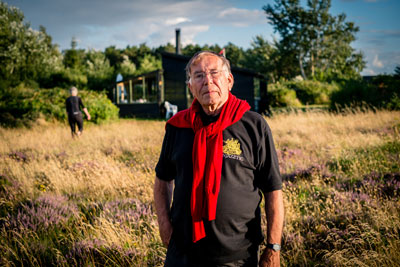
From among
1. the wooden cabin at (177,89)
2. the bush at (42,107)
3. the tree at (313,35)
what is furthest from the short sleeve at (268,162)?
the tree at (313,35)

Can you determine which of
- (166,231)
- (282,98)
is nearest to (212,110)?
(166,231)

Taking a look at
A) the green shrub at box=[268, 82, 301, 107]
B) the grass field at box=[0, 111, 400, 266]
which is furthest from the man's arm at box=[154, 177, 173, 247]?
the green shrub at box=[268, 82, 301, 107]

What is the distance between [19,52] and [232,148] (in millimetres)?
38803

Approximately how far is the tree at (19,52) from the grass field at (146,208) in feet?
94.6

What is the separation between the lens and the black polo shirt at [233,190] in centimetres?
180

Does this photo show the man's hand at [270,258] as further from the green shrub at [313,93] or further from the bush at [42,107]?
the green shrub at [313,93]

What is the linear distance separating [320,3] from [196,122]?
169ft

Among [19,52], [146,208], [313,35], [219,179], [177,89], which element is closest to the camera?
[219,179]

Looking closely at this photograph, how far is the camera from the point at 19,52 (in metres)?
32.7

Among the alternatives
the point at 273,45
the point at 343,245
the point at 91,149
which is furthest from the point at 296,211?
the point at 273,45

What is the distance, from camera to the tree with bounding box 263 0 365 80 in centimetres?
4475

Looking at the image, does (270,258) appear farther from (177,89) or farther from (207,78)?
(177,89)

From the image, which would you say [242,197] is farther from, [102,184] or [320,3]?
[320,3]

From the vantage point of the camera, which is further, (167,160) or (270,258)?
(167,160)
